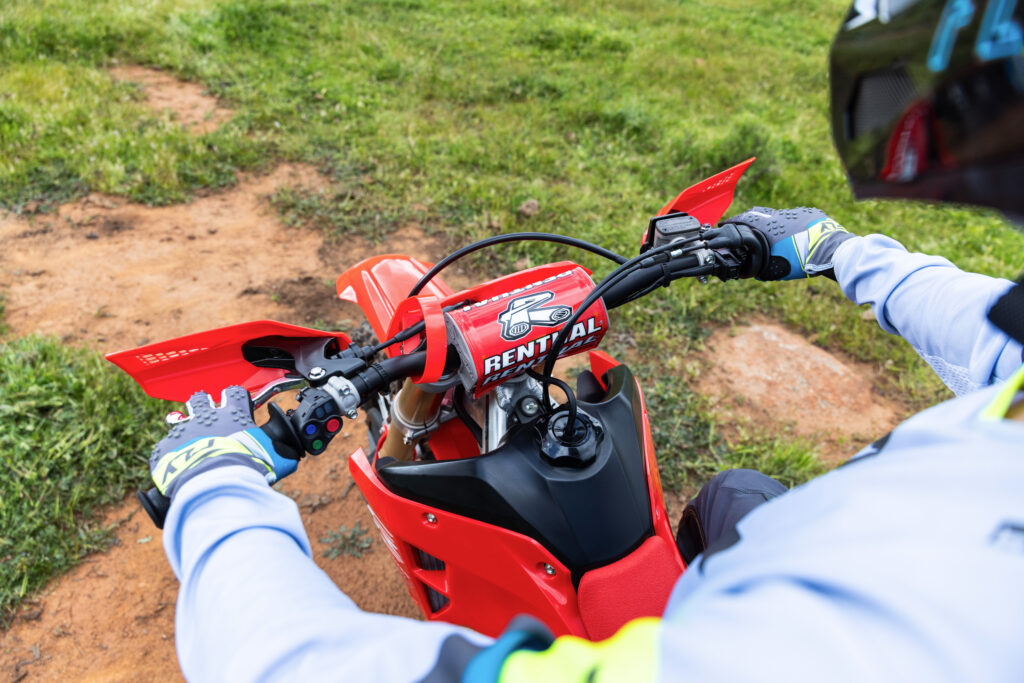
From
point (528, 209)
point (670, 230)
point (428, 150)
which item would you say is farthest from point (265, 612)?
point (428, 150)

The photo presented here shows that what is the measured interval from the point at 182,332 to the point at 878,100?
351 cm

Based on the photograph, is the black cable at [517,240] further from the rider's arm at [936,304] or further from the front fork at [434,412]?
the rider's arm at [936,304]

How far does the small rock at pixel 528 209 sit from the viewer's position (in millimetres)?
4383

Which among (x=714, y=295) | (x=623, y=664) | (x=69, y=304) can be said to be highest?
(x=623, y=664)

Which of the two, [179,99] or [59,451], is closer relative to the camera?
[59,451]

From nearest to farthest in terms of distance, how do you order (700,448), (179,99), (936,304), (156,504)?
(156,504), (936,304), (700,448), (179,99)

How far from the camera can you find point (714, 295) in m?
3.95

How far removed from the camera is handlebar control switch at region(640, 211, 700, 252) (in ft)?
4.90

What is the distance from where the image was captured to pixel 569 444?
1.31 meters

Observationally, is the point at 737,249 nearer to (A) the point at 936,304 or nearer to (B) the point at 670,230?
(B) the point at 670,230

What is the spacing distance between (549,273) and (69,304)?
3376 mm

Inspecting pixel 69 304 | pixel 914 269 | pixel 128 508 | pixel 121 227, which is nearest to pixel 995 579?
pixel 914 269

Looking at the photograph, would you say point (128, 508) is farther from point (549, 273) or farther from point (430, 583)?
point (549, 273)

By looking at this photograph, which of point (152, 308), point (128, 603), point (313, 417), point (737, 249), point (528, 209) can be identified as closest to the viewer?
point (313, 417)
